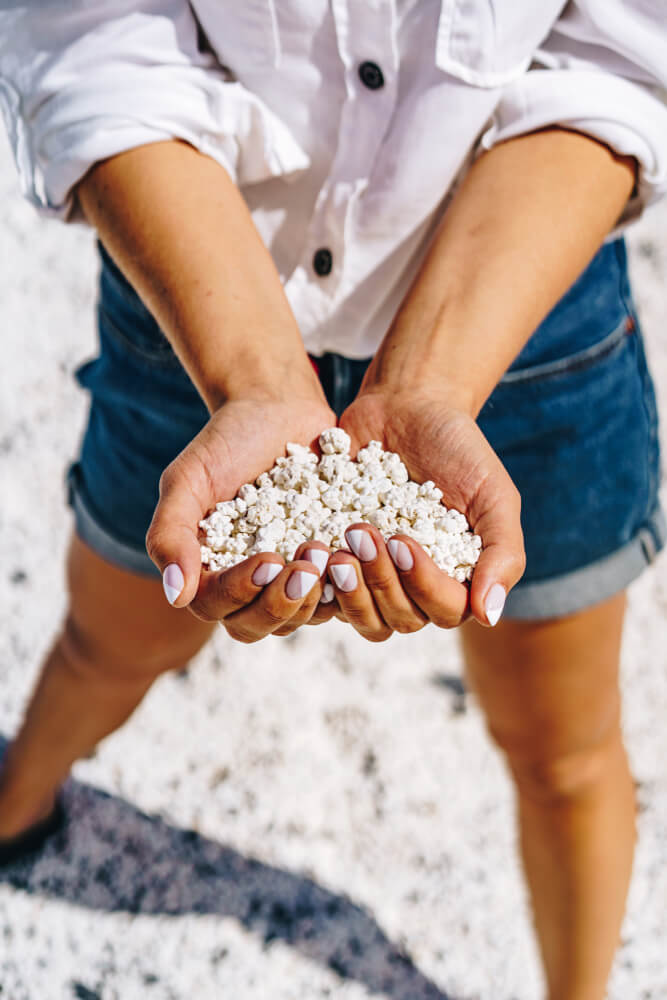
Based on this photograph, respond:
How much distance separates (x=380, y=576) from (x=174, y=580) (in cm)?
16

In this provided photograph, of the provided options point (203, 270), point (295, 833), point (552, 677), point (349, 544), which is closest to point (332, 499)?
point (349, 544)

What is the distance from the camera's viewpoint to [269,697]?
175 centimetres

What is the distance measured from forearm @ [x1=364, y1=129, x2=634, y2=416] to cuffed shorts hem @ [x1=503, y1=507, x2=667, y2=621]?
0.24 meters

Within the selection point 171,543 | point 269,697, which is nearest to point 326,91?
point 171,543

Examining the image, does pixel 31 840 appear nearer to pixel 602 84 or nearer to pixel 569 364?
A: pixel 569 364

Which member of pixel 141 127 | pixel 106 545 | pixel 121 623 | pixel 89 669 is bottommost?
pixel 89 669

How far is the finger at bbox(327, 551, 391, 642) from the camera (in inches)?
29.0

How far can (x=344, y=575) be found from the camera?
737 mm

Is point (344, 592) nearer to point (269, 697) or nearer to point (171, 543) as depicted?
point (171, 543)

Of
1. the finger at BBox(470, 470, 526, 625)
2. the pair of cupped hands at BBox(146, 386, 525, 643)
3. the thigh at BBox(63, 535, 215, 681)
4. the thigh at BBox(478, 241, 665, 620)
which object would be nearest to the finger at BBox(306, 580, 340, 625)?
the pair of cupped hands at BBox(146, 386, 525, 643)

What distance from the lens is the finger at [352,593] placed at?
0.74 metres

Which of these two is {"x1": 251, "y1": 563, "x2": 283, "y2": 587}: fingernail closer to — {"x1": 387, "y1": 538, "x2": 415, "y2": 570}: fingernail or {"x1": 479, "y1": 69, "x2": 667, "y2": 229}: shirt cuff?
{"x1": 387, "y1": 538, "x2": 415, "y2": 570}: fingernail

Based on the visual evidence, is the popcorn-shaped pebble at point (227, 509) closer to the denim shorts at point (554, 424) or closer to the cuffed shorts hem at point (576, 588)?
the denim shorts at point (554, 424)

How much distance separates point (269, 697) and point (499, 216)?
109 centimetres
